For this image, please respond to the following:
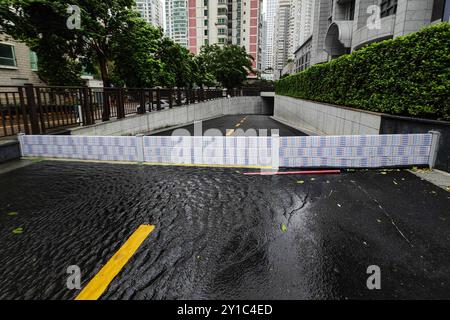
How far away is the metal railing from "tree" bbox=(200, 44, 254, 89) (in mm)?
41735

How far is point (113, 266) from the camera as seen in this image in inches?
112

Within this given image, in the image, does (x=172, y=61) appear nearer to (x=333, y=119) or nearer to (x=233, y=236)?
(x=333, y=119)

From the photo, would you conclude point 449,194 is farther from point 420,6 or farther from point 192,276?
point 420,6

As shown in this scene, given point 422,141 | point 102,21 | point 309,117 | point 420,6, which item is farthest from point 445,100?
point 102,21

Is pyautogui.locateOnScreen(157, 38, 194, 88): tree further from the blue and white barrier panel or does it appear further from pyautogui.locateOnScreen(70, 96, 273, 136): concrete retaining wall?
the blue and white barrier panel

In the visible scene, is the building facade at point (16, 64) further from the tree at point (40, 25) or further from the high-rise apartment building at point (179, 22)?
the high-rise apartment building at point (179, 22)

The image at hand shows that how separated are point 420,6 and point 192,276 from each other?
18168 mm

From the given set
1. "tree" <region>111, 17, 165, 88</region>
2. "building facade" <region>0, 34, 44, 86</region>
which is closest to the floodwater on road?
"tree" <region>111, 17, 165, 88</region>

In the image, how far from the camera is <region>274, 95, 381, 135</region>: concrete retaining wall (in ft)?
28.9

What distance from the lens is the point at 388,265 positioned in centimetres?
283

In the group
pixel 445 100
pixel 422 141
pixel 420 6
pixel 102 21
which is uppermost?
pixel 420 6

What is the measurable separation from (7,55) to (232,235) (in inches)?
933
